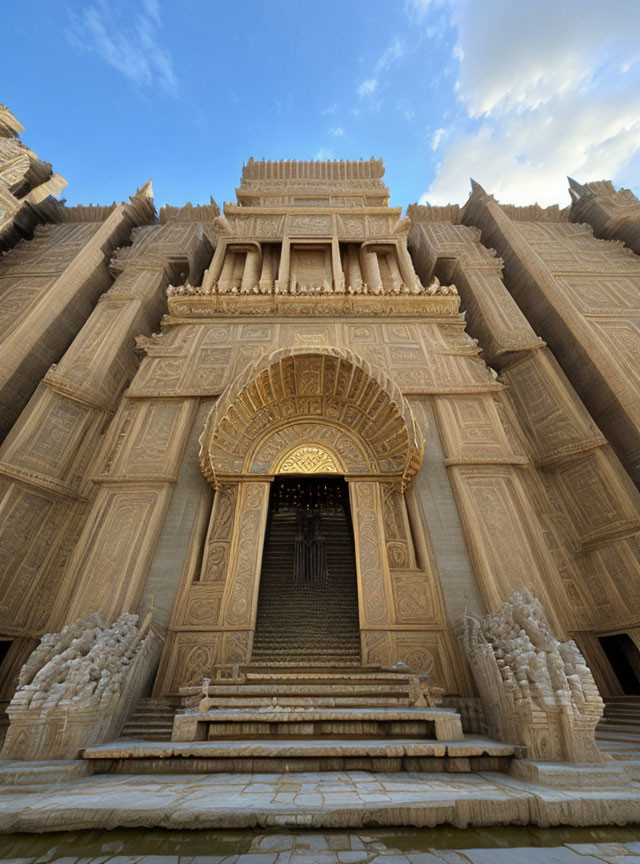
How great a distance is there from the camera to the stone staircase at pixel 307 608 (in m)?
5.93

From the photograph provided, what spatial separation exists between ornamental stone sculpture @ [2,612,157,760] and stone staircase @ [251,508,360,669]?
1762mm

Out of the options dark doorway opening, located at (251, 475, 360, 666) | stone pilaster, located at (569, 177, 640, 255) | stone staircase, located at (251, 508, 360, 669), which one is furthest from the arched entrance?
stone pilaster, located at (569, 177, 640, 255)

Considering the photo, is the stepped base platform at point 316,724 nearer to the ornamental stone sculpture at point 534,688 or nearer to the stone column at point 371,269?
the ornamental stone sculpture at point 534,688

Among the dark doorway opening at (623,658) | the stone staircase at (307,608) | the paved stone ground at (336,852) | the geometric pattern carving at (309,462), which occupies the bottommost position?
the paved stone ground at (336,852)

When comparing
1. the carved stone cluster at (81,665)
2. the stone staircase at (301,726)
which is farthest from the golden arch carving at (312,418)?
the stone staircase at (301,726)

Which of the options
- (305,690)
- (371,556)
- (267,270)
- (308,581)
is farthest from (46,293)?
(305,690)

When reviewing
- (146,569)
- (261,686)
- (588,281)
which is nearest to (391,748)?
(261,686)

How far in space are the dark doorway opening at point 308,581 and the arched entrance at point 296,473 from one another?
79 centimetres

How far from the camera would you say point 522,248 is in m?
12.3

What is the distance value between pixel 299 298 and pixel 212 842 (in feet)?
33.5

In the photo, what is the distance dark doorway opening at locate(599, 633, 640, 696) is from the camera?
6.59 metres

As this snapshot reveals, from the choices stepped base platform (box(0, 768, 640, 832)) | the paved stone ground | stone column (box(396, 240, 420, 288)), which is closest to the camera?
the paved stone ground

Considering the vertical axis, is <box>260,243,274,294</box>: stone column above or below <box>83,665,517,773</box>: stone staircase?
above

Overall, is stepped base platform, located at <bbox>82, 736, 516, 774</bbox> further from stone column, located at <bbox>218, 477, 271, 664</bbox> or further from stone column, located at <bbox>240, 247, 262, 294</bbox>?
stone column, located at <bbox>240, 247, 262, 294</bbox>
